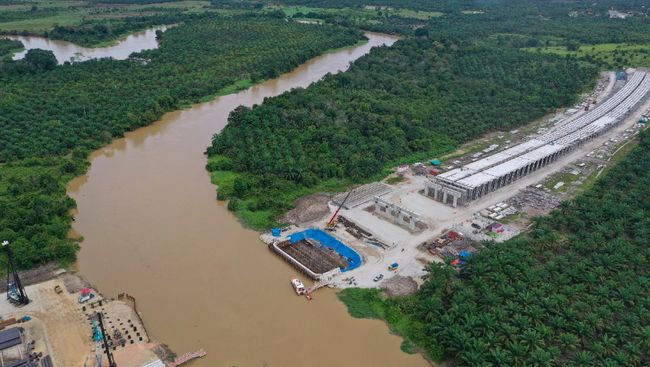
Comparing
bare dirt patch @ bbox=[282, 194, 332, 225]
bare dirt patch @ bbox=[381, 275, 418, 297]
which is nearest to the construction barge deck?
bare dirt patch @ bbox=[282, 194, 332, 225]

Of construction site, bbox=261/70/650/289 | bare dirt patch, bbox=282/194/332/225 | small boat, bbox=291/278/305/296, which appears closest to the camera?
small boat, bbox=291/278/305/296

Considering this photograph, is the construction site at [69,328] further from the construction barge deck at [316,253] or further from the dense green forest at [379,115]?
the dense green forest at [379,115]

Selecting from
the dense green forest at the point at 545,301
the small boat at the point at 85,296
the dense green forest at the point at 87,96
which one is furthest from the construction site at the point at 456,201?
the dense green forest at the point at 87,96

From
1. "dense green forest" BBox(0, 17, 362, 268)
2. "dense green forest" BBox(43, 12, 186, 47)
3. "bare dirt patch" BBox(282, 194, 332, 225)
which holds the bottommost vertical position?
"bare dirt patch" BBox(282, 194, 332, 225)

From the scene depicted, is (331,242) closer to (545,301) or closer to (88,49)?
(545,301)

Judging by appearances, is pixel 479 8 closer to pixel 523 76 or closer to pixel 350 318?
pixel 523 76

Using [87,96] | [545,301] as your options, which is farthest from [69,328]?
[87,96]

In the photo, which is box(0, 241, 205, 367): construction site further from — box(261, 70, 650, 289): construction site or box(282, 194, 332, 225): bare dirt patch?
box(282, 194, 332, 225): bare dirt patch
